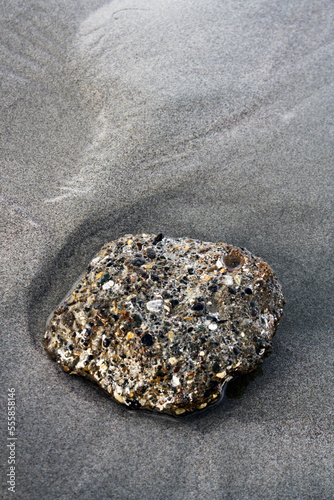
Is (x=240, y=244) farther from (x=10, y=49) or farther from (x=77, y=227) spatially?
(x=10, y=49)

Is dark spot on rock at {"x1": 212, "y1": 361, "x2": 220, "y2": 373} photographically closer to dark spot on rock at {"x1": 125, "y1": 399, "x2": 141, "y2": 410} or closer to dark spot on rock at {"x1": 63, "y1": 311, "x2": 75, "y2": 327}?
dark spot on rock at {"x1": 125, "y1": 399, "x2": 141, "y2": 410}

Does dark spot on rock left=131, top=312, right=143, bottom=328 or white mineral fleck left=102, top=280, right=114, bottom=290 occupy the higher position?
white mineral fleck left=102, top=280, right=114, bottom=290

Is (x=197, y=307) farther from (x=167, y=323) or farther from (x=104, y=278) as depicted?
(x=104, y=278)

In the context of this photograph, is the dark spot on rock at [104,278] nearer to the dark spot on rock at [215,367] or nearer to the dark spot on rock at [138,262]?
the dark spot on rock at [138,262]

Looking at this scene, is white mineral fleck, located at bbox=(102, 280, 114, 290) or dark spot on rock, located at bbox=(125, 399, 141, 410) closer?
dark spot on rock, located at bbox=(125, 399, 141, 410)

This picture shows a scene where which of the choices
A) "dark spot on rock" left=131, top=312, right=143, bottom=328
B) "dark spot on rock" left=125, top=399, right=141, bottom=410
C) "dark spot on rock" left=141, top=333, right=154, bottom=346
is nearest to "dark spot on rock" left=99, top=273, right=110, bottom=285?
"dark spot on rock" left=131, top=312, right=143, bottom=328

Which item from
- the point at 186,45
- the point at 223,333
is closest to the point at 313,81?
the point at 186,45

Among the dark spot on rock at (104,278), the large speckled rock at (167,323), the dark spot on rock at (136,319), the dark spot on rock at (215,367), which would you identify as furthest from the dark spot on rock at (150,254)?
the dark spot on rock at (215,367)

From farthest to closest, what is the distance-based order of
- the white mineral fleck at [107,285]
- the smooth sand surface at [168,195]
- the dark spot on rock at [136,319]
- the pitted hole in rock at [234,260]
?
1. the pitted hole in rock at [234,260]
2. the white mineral fleck at [107,285]
3. the dark spot on rock at [136,319]
4. the smooth sand surface at [168,195]

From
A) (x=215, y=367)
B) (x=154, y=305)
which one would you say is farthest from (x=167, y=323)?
(x=215, y=367)
